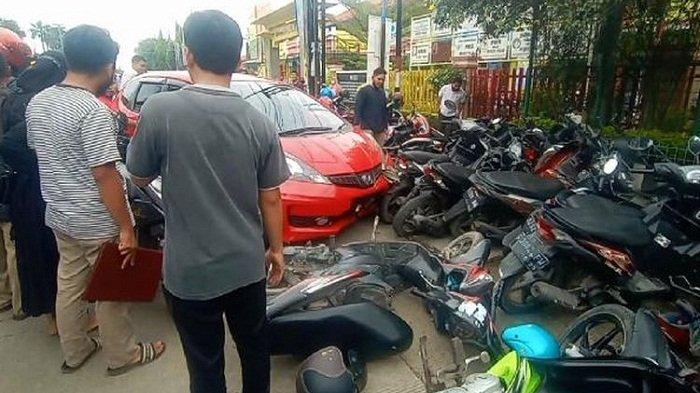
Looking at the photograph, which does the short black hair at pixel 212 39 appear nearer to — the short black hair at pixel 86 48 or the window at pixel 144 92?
the short black hair at pixel 86 48

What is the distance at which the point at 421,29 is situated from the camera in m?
15.6

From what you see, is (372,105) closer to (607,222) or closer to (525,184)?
(525,184)

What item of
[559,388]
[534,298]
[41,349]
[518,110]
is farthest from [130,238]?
[518,110]

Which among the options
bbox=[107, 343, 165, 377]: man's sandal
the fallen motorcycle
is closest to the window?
bbox=[107, 343, 165, 377]: man's sandal

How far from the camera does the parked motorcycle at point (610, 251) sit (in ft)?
8.75

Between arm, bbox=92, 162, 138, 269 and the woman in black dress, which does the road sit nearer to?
the woman in black dress

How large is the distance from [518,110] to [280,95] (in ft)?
19.8

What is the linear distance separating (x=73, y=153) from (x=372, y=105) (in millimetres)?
5516

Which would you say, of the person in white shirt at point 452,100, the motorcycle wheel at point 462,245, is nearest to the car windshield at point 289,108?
the motorcycle wheel at point 462,245

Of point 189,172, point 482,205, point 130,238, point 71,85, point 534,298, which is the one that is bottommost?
point 534,298

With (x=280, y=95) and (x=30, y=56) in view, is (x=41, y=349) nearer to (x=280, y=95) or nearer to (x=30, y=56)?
(x=30, y=56)

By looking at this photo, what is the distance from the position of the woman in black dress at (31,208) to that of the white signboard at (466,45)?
10.6 meters

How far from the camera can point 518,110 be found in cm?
934

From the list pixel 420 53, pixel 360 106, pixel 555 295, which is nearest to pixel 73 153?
pixel 555 295
